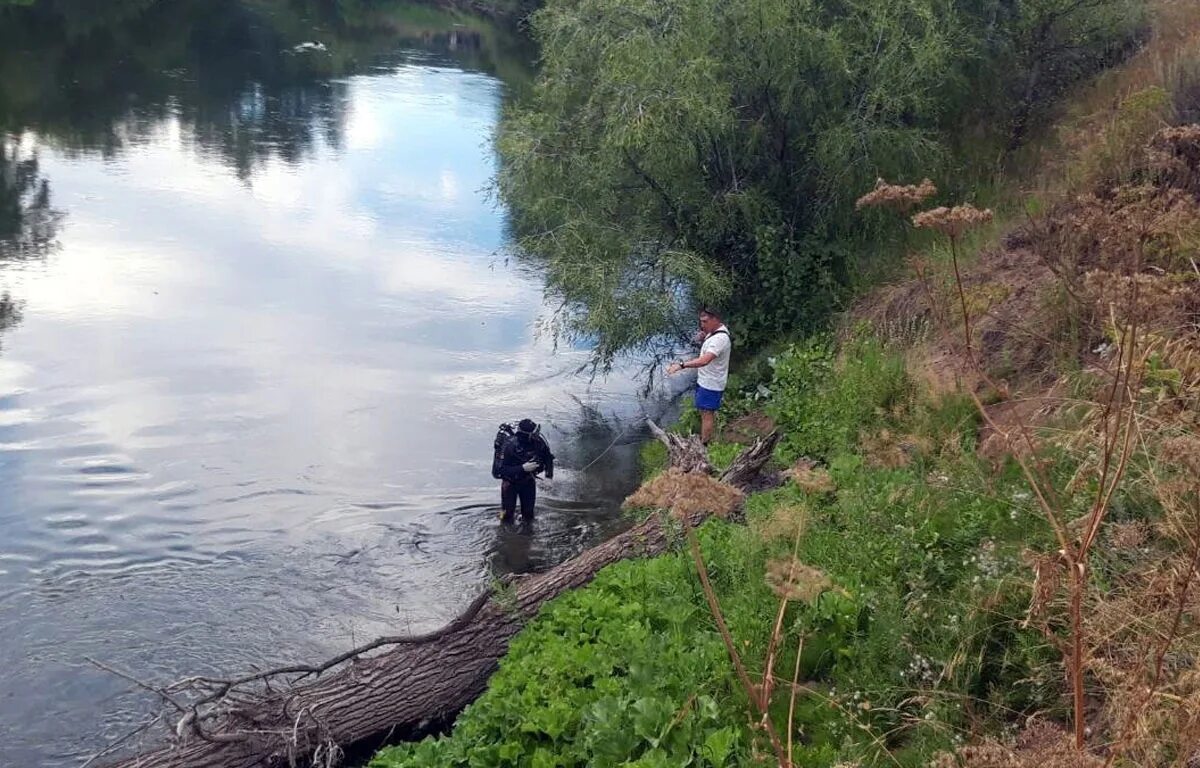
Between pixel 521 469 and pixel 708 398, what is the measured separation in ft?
7.69

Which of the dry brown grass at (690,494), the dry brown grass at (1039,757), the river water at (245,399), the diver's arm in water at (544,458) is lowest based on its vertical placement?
the river water at (245,399)

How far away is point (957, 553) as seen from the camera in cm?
653

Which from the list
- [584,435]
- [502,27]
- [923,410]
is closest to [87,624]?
[584,435]

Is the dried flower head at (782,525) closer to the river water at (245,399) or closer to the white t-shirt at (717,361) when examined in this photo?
the river water at (245,399)

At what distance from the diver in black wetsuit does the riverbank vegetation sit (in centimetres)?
189

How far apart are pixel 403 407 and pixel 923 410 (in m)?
7.14

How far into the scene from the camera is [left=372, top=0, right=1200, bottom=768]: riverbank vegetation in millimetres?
3978

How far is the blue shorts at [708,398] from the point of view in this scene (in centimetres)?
1154

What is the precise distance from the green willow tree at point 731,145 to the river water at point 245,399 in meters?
2.17

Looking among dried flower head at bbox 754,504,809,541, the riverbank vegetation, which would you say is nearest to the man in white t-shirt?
the riverbank vegetation

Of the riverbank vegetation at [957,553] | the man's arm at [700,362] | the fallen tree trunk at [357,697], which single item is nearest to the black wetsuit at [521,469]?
the man's arm at [700,362]

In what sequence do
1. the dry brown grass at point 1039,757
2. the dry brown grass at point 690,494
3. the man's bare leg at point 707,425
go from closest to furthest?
the dry brown grass at point 1039,757
the dry brown grass at point 690,494
the man's bare leg at point 707,425

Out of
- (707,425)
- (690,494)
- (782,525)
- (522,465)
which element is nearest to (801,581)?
(690,494)

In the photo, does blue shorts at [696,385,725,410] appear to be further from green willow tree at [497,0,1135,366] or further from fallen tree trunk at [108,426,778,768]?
fallen tree trunk at [108,426,778,768]
